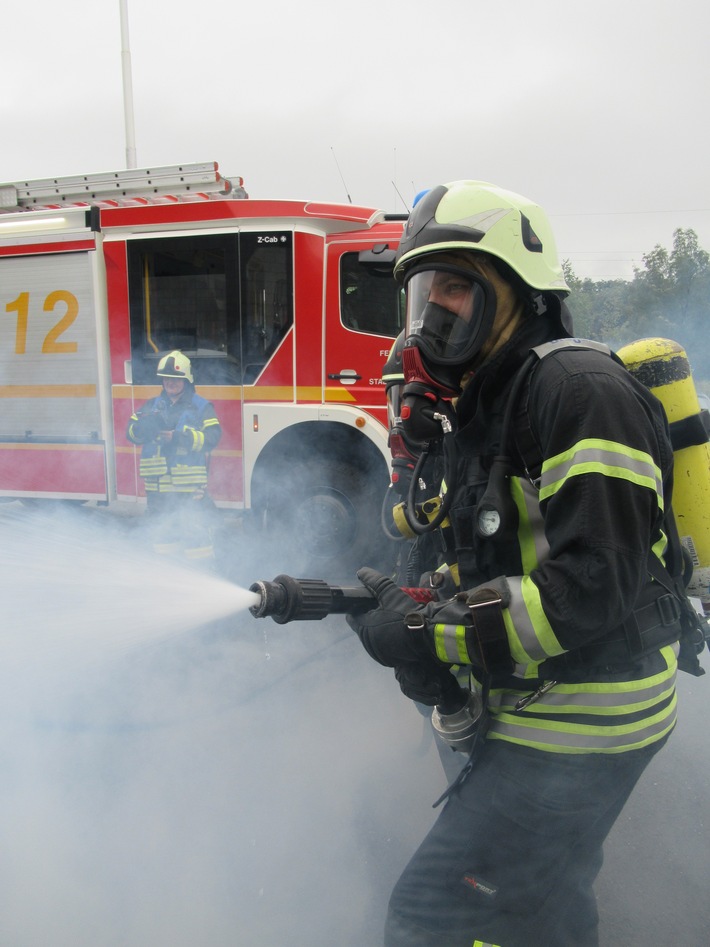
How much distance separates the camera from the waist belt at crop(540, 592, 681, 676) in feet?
4.64

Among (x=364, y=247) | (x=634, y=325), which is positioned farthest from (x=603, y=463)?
(x=634, y=325)

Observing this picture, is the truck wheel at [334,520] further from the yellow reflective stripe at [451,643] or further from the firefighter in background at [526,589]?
the yellow reflective stripe at [451,643]

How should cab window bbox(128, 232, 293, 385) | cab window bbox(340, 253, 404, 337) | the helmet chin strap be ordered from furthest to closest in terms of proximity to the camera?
cab window bbox(128, 232, 293, 385)
cab window bbox(340, 253, 404, 337)
the helmet chin strap

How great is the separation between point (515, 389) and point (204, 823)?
2252 millimetres

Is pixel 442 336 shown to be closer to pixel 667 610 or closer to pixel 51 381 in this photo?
pixel 667 610

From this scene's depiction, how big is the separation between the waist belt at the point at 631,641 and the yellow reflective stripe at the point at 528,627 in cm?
13

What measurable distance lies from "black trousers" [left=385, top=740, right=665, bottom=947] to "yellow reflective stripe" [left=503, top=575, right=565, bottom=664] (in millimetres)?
307

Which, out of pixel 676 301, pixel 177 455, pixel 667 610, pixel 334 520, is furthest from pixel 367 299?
pixel 676 301

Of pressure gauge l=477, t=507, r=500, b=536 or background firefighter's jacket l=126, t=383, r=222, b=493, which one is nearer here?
pressure gauge l=477, t=507, r=500, b=536

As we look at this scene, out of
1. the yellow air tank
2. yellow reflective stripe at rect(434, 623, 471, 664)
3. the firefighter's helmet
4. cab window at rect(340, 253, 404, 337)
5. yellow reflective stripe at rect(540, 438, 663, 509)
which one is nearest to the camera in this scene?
yellow reflective stripe at rect(540, 438, 663, 509)

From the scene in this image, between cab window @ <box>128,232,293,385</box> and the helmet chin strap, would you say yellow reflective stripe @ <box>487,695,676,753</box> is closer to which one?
the helmet chin strap

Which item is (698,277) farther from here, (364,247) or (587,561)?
(587,561)

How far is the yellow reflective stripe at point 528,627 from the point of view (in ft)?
4.20

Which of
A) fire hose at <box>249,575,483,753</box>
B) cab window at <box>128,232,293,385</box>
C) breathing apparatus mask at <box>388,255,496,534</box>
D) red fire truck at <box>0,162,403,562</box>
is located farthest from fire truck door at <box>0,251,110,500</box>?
breathing apparatus mask at <box>388,255,496,534</box>
